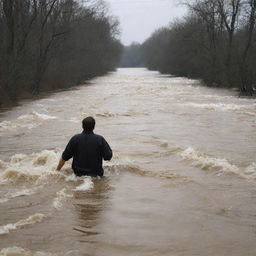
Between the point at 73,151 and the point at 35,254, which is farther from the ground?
the point at 73,151

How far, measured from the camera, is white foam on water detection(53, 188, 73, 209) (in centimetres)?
775

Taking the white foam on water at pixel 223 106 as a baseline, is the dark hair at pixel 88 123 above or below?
above

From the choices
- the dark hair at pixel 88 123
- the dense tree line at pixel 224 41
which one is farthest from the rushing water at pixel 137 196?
the dense tree line at pixel 224 41

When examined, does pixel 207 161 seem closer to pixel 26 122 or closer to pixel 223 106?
pixel 26 122

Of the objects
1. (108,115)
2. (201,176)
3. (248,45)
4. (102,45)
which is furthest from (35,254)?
(102,45)

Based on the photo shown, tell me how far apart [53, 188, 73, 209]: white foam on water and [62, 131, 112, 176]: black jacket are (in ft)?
2.18

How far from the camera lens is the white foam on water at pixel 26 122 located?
691 inches

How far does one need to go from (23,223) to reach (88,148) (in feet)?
7.59

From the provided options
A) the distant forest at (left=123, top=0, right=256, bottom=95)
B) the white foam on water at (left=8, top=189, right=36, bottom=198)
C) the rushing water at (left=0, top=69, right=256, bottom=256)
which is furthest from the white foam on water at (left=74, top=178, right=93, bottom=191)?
the distant forest at (left=123, top=0, right=256, bottom=95)

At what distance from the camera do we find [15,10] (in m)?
32.7

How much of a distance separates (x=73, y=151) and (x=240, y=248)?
393 centimetres

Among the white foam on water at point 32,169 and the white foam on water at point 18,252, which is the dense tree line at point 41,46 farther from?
the white foam on water at point 18,252

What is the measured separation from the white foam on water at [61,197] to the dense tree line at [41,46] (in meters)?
17.7

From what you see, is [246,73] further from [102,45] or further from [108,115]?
[102,45]
